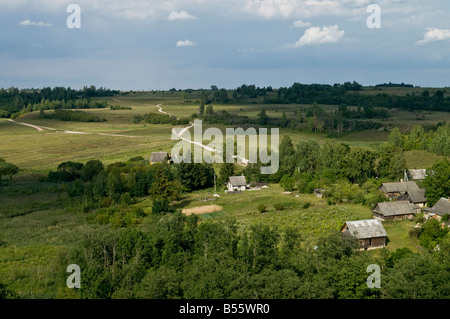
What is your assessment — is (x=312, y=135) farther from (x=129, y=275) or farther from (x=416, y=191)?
(x=129, y=275)

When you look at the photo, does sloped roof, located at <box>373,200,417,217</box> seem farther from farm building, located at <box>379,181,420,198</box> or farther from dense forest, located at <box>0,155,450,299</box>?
farm building, located at <box>379,181,420,198</box>

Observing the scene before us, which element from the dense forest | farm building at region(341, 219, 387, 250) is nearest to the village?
farm building at region(341, 219, 387, 250)

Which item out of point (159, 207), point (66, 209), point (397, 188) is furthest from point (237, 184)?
point (66, 209)

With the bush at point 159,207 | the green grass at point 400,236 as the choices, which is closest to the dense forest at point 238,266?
the green grass at point 400,236
